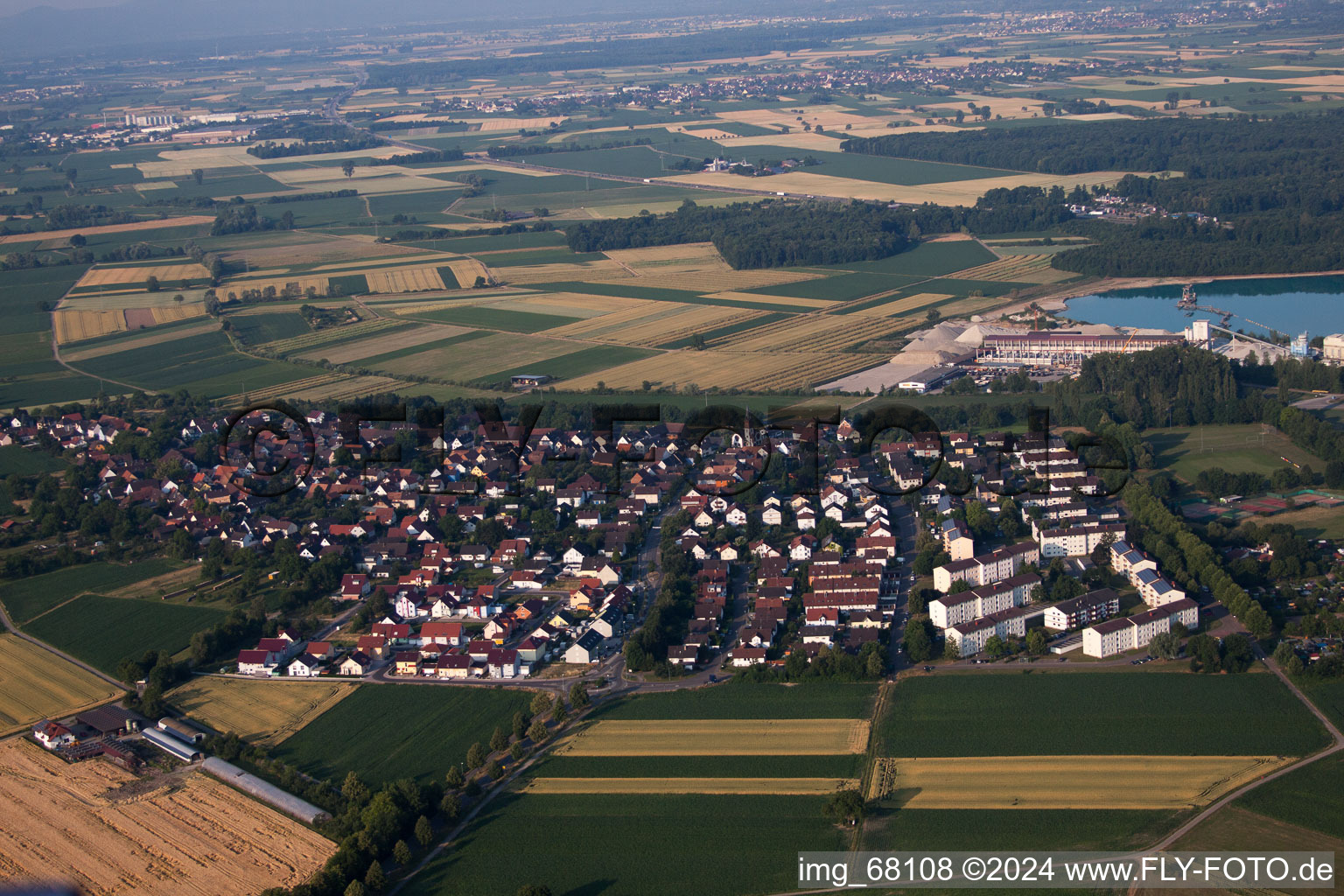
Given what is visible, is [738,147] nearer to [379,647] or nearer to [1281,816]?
[379,647]

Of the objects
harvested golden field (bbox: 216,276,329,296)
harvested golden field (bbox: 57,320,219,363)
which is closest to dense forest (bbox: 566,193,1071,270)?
harvested golden field (bbox: 216,276,329,296)

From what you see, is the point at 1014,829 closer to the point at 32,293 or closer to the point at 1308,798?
the point at 1308,798

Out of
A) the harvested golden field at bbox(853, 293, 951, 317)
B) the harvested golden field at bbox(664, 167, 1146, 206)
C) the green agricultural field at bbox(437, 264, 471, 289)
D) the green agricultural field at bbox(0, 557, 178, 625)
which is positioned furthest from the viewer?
the harvested golden field at bbox(664, 167, 1146, 206)

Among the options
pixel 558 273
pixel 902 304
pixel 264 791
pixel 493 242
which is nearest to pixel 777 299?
pixel 902 304

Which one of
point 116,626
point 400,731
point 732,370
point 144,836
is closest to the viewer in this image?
point 144,836

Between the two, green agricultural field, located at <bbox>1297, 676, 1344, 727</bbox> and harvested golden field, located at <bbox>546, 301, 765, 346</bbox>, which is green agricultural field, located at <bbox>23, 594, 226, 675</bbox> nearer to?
green agricultural field, located at <bbox>1297, 676, 1344, 727</bbox>

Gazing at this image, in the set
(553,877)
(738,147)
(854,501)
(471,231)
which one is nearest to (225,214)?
(471,231)
